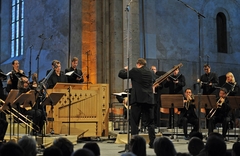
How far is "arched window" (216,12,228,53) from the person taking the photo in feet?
63.7

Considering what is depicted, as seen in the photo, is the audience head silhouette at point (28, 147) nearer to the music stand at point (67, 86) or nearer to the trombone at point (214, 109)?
the music stand at point (67, 86)

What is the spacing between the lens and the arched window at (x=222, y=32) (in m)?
19.4

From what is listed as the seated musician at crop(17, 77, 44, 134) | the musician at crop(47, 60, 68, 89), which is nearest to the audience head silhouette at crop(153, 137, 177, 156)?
the seated musician at crop(17, 77, 44, 134)

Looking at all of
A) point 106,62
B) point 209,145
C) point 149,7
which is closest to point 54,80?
point 106,62

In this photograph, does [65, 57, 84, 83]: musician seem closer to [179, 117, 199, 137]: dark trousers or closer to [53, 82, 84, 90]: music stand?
[53, 82, 84, 90]: music stand

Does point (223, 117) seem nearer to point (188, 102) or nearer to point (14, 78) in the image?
point (188, 102)

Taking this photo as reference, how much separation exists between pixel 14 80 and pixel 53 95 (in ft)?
5.24

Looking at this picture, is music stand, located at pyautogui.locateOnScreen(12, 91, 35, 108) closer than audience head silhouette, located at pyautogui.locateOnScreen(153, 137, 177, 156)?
No

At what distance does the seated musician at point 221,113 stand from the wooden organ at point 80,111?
289 centimetres

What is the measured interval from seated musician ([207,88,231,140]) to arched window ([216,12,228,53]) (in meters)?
8.41

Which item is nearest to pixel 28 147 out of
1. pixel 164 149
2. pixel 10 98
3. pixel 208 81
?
pixel 164 149

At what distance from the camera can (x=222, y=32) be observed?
19531mm

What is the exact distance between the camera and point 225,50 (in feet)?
63.8

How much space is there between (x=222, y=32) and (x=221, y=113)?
885cm
